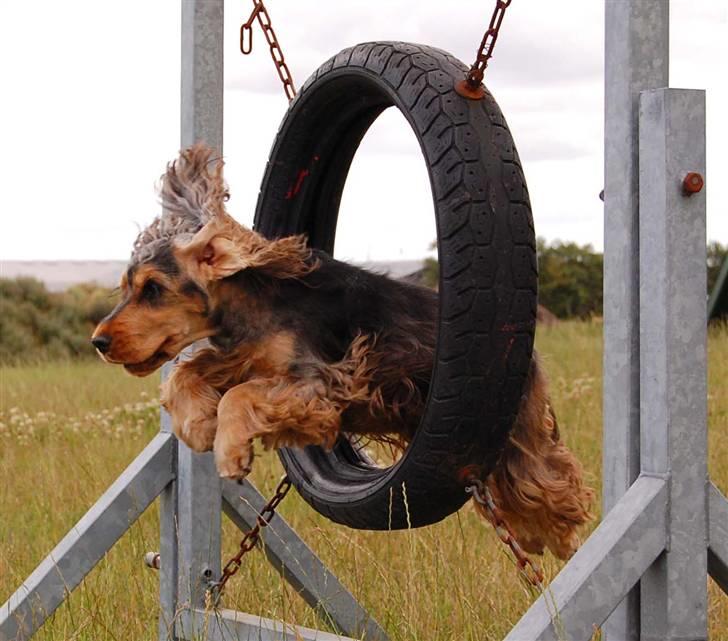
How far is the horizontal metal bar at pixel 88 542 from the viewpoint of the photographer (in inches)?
182

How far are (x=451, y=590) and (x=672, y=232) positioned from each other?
2.17 m

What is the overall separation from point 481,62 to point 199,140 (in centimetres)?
165

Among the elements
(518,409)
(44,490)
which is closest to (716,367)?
(44,490)

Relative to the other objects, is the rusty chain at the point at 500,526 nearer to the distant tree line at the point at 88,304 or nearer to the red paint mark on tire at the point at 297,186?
the red paint mark on tire at the point at 297,186

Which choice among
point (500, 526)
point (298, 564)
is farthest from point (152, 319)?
point (298, 564)

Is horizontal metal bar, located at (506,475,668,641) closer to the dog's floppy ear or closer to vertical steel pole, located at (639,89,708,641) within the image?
vertical steel pole, located at (639,89,708,641)

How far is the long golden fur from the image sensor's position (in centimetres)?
321

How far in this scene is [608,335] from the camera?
320 cm

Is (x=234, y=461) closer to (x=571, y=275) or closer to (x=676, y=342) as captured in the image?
(x=676, y=342)

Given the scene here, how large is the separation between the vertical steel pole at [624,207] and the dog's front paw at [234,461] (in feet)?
3.02

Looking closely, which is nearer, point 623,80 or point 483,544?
point 623,80

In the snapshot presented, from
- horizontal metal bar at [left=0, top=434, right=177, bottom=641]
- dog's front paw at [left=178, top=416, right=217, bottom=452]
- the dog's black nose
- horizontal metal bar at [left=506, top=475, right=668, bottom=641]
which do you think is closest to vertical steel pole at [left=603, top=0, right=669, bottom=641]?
horizontal metal bar at [left=506, top=475, right=668, bottom=641]

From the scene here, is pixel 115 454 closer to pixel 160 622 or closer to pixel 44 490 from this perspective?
pixel 44 490

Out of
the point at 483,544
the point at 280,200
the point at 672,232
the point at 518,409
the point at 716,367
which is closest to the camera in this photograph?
the point at 672,232
